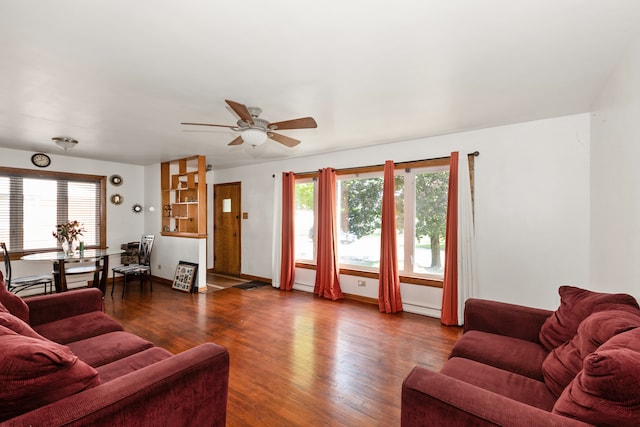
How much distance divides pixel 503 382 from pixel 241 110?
2.45 m

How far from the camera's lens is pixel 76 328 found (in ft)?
7.30

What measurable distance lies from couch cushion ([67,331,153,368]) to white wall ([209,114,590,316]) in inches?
134

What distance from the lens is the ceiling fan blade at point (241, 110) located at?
2262 millimetres

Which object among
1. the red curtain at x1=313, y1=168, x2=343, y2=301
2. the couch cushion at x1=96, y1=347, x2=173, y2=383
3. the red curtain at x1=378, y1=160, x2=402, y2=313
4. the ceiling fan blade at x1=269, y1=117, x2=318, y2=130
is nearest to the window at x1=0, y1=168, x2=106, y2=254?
the red curtain at x1=313, y1=168, x2=343, y2=301

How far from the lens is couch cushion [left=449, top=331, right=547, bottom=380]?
1788 mm

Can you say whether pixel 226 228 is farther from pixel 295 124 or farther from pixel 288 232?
pixel 295 124

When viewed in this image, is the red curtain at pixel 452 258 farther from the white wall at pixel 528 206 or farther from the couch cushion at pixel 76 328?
the couch cushion at pixel 76 328

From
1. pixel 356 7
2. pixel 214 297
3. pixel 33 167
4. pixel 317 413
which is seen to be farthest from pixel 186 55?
pixel 33 167

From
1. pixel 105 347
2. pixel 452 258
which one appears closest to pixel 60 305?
pixel 105 347

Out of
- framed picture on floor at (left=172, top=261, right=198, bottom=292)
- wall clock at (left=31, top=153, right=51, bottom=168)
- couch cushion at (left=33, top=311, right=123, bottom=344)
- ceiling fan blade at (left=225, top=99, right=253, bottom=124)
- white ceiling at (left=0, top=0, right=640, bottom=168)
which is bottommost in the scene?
framed picture on floor at (left=172, top=261, right=198, bottom=292)

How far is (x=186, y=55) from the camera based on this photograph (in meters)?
2.03

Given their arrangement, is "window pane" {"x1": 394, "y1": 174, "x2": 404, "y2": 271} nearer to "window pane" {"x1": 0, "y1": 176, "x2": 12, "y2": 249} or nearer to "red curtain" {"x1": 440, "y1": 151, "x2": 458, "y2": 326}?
"red curtain" {"x1": 440, "y1": 151, "x2": 458, "y2": 326}

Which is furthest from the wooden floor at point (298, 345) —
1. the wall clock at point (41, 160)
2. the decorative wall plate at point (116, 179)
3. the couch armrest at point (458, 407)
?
the wall clock at point (41, 160)

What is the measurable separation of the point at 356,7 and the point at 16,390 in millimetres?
2110
